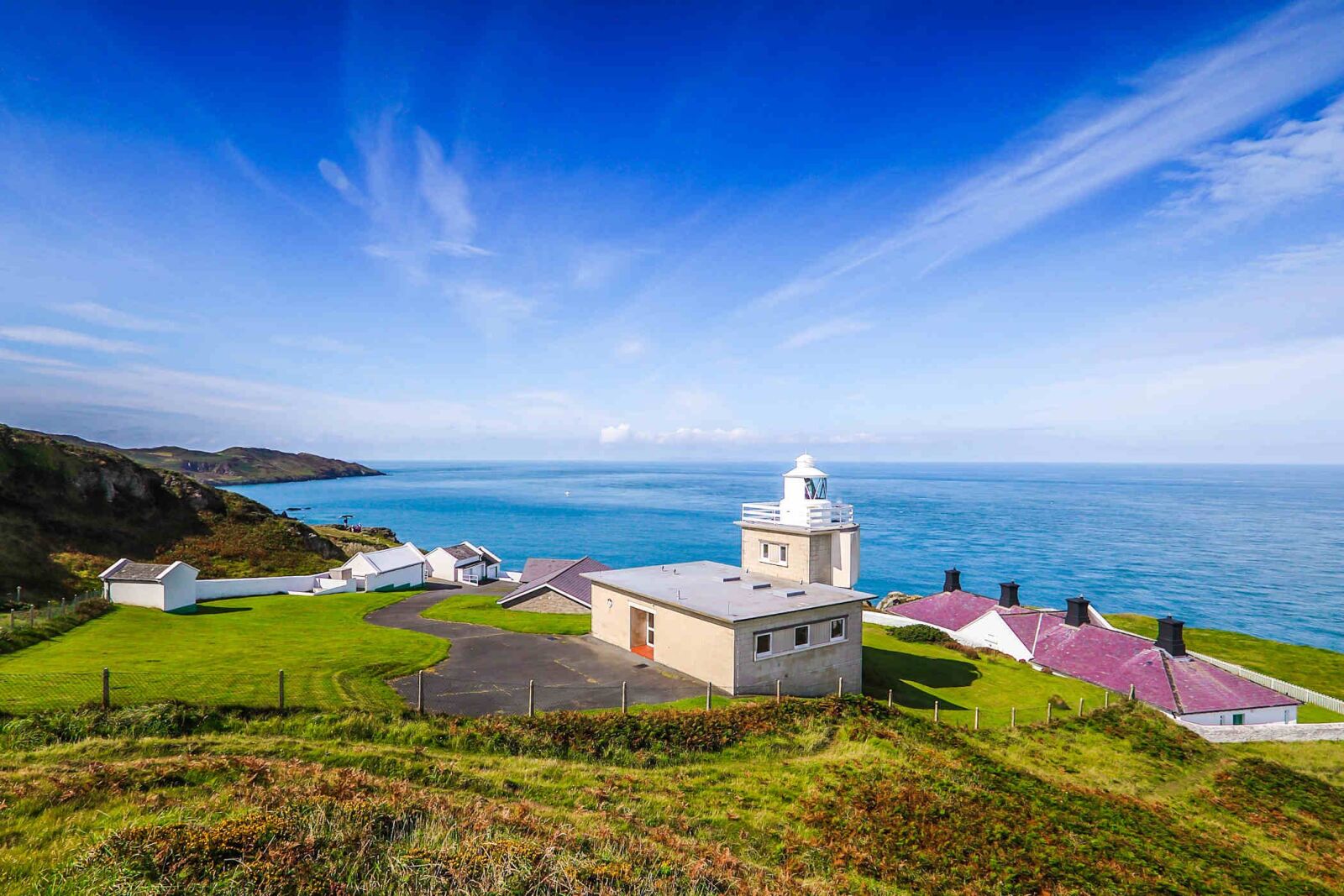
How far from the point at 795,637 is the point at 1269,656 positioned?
42.7 metres

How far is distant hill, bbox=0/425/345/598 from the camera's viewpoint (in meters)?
38.6

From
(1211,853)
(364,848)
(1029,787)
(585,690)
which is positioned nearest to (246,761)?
(364,848)

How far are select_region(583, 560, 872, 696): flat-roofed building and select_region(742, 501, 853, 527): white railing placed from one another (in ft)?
10.8

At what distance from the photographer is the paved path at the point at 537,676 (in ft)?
58.1

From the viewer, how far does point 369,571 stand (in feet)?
143

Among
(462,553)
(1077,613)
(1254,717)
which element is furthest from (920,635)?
(462,553)

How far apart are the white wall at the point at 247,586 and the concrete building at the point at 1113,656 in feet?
137

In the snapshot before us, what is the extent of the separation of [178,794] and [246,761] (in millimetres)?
1816

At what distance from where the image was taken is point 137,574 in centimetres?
3200

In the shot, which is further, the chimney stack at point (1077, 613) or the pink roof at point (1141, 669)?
the chimney stack at point (1077, 613)

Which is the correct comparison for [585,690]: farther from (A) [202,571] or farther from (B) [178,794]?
(A) [202,571]

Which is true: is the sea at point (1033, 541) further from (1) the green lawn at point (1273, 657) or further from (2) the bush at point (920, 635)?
(2) the bush at point (920, 635)

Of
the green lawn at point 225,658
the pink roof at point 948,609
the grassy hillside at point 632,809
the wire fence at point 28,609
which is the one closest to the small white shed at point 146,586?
the green lawn at point 225,658

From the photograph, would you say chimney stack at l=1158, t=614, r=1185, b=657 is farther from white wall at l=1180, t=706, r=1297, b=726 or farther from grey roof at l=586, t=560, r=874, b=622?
grey roof at l=586, t=560, r=874, b=622
